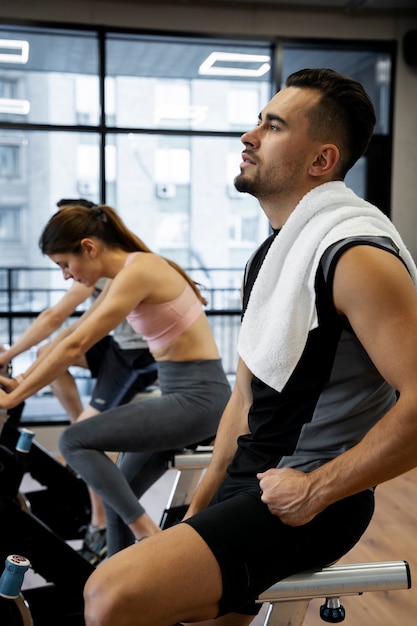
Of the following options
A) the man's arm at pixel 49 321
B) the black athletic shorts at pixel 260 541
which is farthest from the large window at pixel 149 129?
the black athletic shorts at pixel 260 541

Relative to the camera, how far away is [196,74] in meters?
4.55

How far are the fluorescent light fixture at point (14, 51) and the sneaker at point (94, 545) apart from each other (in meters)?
2.93

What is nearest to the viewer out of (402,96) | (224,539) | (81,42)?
(224,539)

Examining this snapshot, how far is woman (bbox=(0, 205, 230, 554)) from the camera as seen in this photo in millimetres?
2127

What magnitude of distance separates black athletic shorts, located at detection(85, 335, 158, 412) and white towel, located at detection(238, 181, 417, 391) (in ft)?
4.87

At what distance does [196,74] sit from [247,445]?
3648 mm

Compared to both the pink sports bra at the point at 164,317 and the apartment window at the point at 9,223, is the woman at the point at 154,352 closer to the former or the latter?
the pink sports bra at the point at 164,317

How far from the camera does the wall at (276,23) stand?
433cm

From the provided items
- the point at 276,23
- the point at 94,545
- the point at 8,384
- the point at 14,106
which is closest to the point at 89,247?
the point at 8,384

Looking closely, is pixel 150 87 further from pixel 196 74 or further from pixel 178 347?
pixel 178 347

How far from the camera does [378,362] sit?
1.06 meters

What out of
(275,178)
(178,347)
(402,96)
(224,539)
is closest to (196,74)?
(402,96)

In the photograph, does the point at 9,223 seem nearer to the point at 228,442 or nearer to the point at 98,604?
the point at 228,442

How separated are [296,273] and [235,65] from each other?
372 cm
